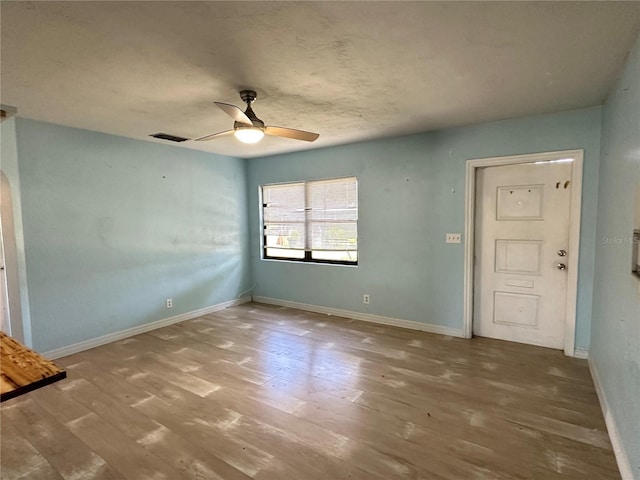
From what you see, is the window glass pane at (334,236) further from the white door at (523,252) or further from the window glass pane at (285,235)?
the white door at (523,252)

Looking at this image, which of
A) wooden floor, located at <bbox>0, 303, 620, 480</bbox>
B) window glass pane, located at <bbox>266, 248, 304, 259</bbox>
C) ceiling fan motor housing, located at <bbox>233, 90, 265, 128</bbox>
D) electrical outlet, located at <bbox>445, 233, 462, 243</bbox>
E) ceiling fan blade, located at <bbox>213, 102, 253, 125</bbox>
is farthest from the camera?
window glass pane, located at <bbox>266, 248, 304, 259</bbox>

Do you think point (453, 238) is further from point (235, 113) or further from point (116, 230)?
point (116, 230)

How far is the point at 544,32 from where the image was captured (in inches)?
69.4

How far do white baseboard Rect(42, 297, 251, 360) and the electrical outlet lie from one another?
3439 millimetres

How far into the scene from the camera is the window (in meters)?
4.72

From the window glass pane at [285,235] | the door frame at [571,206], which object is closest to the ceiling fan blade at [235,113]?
the door frame at [571,206]

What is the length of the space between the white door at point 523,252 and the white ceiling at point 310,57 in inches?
28.0

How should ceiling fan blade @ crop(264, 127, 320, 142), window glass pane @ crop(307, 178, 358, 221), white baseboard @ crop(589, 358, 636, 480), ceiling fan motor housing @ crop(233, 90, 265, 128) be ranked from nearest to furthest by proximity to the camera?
white baseboard @ crop(589, 358, 636, 480)
ceiling fan motor housing @ crop(233, 90, 265, 128)
ceiling fan blade @ crop(264, 127, 320, 142)
window glass pane @ crop(307, 178, 358, 221)

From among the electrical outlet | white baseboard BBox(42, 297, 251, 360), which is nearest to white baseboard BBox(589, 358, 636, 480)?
the electrical outlet

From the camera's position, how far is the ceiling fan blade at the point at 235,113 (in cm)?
215

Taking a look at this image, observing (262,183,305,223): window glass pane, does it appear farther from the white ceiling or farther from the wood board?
the wood board

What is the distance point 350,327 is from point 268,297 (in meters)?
1.80

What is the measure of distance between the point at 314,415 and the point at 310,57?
2402 mm

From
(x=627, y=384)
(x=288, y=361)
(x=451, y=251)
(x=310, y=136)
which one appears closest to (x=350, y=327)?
(x=288, y=361)
